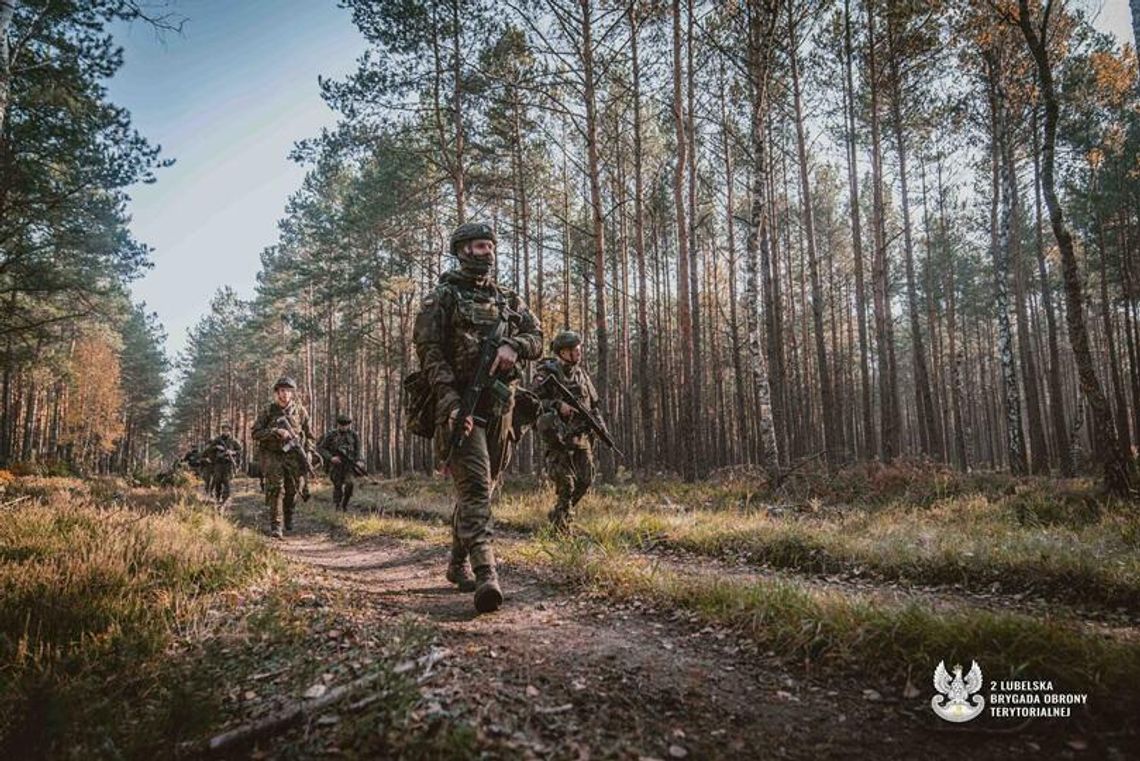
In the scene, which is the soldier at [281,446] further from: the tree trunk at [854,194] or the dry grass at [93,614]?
the tree trunk at [854,194]

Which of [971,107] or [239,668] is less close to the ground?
[971,107]

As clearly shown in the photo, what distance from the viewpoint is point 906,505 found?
8.38 metres

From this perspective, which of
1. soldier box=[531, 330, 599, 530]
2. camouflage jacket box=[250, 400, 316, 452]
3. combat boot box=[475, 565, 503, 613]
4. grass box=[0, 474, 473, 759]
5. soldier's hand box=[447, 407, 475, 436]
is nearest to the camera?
grass box=[0, 474, 473, 759]

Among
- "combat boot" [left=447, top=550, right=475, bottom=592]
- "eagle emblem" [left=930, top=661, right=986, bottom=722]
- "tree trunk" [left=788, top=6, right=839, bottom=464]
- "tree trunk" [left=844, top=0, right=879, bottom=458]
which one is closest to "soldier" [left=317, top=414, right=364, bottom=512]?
"combat boot" [left=447, top=550, right=475, bottom=592]

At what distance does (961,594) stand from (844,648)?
A: 251 cm

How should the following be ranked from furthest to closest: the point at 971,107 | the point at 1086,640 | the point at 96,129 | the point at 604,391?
the point at 971,107, the point at 604,391, the point at 96,129, the point at 1086,640

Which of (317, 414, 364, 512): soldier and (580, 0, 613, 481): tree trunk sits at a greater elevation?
(580, 0, 613, 481): tree trunk

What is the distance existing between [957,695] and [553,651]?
5.90ft

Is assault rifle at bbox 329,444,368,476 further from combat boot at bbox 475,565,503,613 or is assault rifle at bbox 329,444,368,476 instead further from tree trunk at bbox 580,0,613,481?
combat boot at bbox 475,565,503,613

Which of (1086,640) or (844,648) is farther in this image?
(844,648)

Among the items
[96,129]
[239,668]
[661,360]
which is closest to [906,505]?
[239,668]

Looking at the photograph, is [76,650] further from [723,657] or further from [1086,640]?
[1086,640]

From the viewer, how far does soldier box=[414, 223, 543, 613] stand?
13.1ft

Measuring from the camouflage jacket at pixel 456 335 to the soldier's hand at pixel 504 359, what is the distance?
7 centimetres
